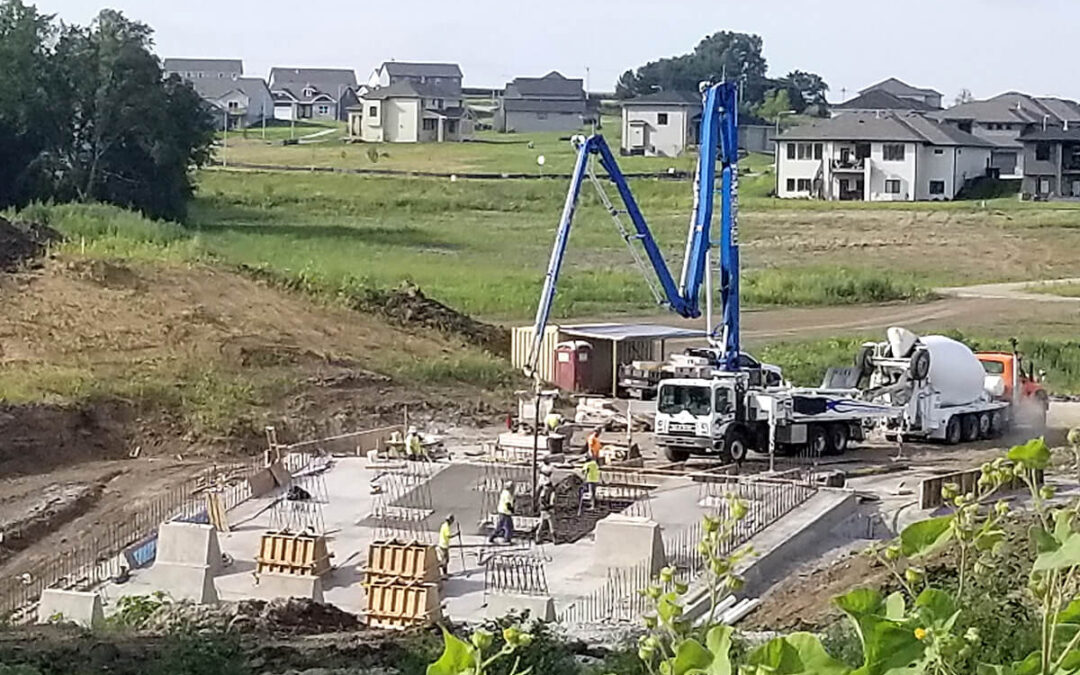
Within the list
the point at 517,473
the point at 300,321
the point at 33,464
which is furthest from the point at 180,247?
the point at 517,473

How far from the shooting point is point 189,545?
20.3 meters

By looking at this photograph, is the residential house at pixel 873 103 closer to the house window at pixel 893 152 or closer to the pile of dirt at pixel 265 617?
the house window at pixel 893 152

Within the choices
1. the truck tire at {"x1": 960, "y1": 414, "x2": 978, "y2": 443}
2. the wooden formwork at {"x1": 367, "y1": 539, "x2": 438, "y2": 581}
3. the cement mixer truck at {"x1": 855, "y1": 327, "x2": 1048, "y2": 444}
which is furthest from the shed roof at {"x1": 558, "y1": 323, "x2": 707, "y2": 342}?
the wooden formwork at {"x1": 367, "y1": 539, "x2": 438, "y2": 581}

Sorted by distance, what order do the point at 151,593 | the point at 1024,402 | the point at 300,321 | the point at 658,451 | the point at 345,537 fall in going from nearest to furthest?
the point at 151,593 → the point at 345,537 → the point at 658,451 → the point at 1024,402 → the point at 300,321

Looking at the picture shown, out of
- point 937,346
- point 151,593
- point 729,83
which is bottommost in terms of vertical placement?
point 151,593

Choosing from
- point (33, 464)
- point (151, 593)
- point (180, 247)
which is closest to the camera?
point (151, 593)

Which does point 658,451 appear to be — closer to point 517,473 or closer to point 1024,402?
point 517,473

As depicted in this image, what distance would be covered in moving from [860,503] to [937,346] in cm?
583

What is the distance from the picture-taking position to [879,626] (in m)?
3.15

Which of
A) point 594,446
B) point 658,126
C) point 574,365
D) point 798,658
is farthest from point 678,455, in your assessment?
point 658,126

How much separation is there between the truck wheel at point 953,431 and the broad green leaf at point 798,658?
27.5 meters

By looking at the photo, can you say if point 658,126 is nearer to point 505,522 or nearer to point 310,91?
point 310,91

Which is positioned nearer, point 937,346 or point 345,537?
point 345,537

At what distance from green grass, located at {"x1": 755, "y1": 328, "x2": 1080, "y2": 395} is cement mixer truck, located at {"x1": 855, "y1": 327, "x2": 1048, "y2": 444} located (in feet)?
14.5
